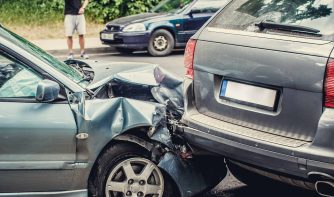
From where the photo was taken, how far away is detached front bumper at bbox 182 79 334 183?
3602 millimetres

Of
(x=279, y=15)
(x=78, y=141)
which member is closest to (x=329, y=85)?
(x=279, y=15)

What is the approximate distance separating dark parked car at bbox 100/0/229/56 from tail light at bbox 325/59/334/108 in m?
9.45

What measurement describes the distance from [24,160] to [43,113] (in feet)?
1.10

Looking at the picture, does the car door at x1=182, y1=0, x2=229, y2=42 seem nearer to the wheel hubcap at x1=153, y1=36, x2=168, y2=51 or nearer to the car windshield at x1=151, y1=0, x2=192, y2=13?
the car windshield at x1=151, y1=0, x2=192, y2=13

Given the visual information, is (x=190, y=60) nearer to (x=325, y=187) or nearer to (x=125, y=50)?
(x=325, y=187)

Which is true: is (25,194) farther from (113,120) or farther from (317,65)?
(317,65)

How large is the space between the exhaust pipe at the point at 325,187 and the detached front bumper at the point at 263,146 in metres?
0.06

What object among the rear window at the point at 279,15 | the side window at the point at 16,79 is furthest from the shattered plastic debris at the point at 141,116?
the rear window at the point at 279,15

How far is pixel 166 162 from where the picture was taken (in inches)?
168

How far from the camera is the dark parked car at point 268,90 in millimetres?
3672

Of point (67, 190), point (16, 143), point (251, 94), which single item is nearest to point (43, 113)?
point (16, 143)

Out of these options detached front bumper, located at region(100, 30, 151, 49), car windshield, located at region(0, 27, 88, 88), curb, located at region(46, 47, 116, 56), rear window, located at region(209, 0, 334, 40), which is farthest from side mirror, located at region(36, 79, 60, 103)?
curb, located at region(46, 47, 116, 56)

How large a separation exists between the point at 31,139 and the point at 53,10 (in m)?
13.7

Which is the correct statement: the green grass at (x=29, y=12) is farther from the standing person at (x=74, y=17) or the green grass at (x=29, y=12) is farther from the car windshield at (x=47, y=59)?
the car windshield at (x=47, y=59)
